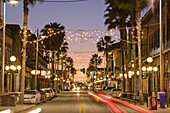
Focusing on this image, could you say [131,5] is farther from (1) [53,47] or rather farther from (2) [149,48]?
(1) [53,47]

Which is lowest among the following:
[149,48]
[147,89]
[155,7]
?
[147,89]

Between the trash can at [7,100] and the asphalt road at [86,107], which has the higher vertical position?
the trash can at [7,100]

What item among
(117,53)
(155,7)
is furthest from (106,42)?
(155,7)

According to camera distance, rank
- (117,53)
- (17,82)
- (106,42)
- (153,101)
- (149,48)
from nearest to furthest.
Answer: (153,101) → (149,48) → (17,82) → (106,42) → (117,53)

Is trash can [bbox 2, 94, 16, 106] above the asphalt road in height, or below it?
above

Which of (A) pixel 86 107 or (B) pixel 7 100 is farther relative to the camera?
(A) pixel 86 107

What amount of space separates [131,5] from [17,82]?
116 feet

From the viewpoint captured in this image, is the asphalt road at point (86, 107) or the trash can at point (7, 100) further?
the trash can at point (7, 100)

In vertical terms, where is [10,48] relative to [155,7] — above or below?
below

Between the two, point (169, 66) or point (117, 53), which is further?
point (117, 53)

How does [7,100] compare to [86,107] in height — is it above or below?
above

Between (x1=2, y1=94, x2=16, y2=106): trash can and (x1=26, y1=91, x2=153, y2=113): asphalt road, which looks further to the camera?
(x1=2, y1=94, x2=16, y2=106): trash can

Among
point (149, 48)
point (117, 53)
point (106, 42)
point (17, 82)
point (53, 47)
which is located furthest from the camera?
point (117, 53)

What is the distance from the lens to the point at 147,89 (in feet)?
188
